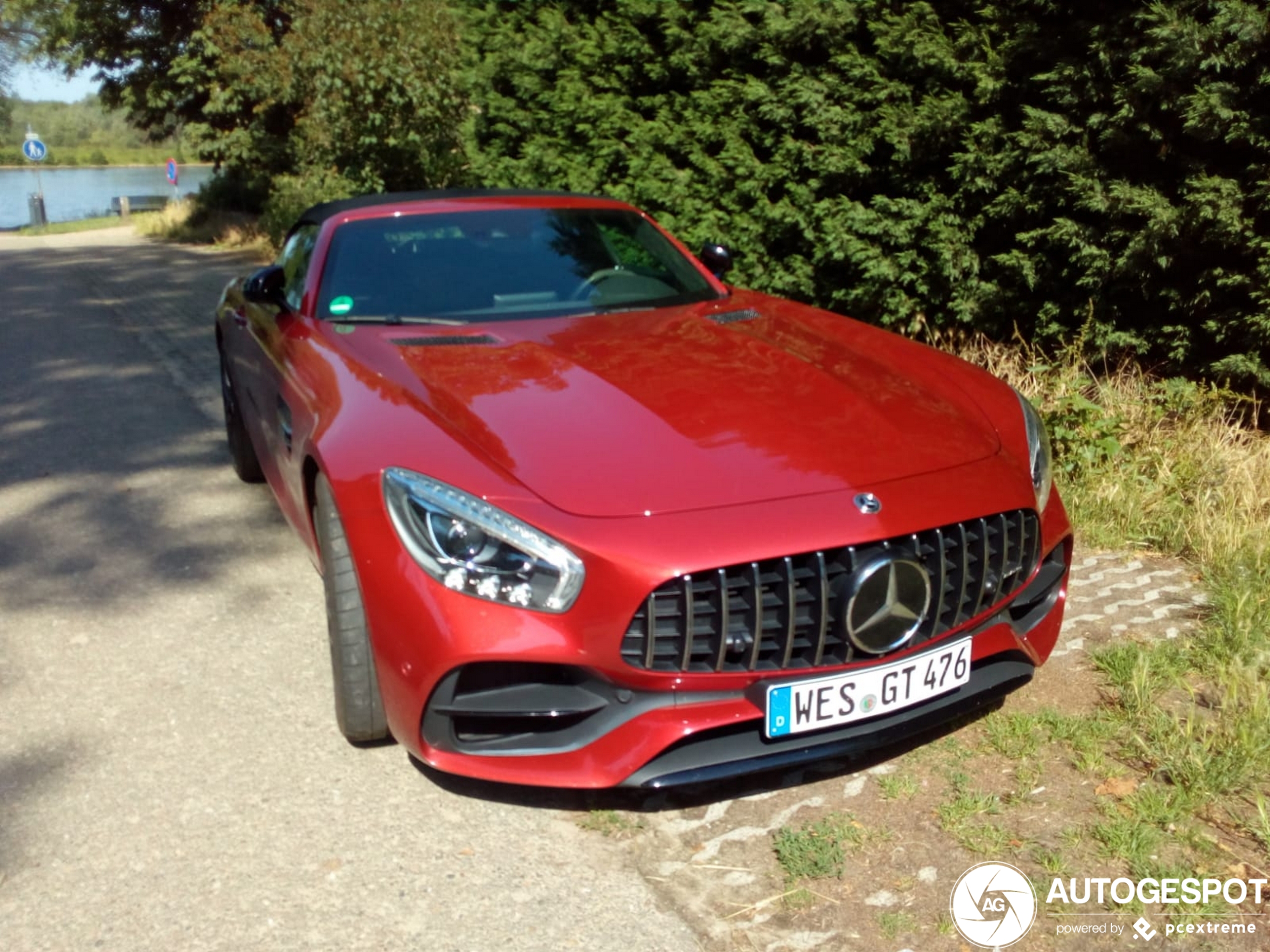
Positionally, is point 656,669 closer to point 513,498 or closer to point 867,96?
point 513,498

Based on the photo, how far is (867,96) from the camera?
6219 millimetres

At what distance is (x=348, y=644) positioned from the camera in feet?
9.44

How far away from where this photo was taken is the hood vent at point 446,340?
3.57 metres

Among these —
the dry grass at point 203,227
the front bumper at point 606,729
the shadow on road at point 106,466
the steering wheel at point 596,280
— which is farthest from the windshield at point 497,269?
the dry grass at point 203,227

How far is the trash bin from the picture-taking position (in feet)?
93.0

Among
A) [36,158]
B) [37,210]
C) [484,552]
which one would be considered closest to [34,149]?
[36,158]

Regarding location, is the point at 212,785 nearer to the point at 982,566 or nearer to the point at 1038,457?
the point at 982,566

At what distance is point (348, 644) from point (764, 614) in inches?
42.7

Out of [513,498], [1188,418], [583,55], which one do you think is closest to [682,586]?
[513,498]

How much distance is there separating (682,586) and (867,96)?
15.0ft

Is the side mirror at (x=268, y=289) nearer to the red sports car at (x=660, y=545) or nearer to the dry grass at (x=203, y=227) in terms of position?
the red sports car at (x=660, y=545)

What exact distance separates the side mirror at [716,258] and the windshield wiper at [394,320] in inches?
53.7

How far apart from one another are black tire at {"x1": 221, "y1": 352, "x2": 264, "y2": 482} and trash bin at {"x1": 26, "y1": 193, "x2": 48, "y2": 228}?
2665 cm

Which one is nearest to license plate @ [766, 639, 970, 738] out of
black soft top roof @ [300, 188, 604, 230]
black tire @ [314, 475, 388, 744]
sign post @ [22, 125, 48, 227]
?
black tire @ [314, 475, 388, 744]
